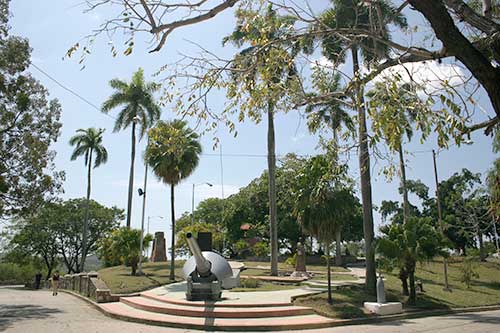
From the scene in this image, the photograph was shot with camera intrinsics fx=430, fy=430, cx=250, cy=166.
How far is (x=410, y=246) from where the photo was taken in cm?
1852

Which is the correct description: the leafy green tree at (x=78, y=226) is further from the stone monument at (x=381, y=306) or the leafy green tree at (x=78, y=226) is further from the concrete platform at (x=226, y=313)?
the stone monument at (x=381, y=306)

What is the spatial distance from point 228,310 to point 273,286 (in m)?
7.33

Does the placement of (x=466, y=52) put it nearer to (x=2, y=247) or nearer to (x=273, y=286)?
(x=273, y=286)

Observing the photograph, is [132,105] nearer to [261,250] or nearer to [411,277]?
[261,250]

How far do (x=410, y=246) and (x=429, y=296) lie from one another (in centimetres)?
398

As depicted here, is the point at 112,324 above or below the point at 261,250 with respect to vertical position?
below

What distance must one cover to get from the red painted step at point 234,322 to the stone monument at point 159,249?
2497 cm

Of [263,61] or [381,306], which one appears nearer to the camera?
[263,61]

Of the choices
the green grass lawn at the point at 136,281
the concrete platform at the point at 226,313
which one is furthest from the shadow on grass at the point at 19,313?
the green grass lawn at the point at 136,281

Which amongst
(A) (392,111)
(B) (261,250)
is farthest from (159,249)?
(A) (392,111)

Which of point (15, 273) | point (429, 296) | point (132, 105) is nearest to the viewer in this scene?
point (429, 296)

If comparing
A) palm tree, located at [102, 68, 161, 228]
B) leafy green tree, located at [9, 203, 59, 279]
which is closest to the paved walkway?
palm tree, located at [102, 68, 161, 228]

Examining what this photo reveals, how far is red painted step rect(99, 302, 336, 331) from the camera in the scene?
13969 millimetres

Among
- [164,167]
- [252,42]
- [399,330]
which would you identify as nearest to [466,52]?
[252,42]
